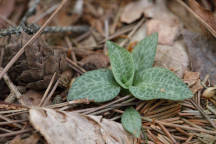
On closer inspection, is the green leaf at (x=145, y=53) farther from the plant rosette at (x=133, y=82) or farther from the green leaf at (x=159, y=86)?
the green leaf at (x=159, y=86)

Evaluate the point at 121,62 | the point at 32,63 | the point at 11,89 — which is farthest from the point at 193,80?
the point at 11,89

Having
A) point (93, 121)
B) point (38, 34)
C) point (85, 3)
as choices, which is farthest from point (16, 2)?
point (93, 121)

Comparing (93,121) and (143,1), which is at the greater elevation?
(143,1)

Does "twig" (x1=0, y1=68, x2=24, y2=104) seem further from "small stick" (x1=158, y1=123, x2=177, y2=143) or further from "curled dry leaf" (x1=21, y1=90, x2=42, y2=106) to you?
"small stick" (x1=158, y1=123, x2=177, y2=143)

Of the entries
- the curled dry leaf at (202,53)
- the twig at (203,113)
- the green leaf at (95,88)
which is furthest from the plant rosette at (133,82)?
the curled dry leaf at (202,53)

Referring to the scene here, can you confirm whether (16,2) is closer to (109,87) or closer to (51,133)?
(109,87)

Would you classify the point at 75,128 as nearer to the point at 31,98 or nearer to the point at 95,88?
the point at 95,88
